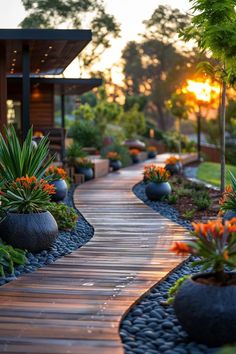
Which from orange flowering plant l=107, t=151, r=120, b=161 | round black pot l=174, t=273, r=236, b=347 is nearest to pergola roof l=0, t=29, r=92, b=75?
orange flowering plant l=107, t=151, r=120, b=161

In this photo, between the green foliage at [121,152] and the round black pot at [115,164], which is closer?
the round black pot at [115,164]

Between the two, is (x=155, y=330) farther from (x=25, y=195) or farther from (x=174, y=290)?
(x=25, y=195)

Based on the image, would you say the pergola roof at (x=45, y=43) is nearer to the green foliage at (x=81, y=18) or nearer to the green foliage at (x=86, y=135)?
the green foliage at (x=86, y=135)

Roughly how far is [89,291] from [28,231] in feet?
6.46

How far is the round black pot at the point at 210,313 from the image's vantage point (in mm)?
4590

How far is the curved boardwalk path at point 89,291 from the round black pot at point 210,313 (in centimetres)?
57

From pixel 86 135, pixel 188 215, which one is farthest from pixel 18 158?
pixel 86 135

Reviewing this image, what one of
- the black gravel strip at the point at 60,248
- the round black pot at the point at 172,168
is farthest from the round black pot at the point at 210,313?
the round black pot at the point at 172,168

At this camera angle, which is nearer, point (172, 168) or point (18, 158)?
point (18, 158)

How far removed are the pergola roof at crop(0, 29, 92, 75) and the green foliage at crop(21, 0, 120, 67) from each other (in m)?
25.9

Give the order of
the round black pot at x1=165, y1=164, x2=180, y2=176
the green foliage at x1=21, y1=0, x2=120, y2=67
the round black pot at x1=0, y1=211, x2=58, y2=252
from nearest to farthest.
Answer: the round black pot at x1=0, y1=211, x2=58, y2=252
the round black pot at x1=165, y1=164, x2=180, y2=176
the green foliage at x1=21, y1=0, x2=120, y2=67

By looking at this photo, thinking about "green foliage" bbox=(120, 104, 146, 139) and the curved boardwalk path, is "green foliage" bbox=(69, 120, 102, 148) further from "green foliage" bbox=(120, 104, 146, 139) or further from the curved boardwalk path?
the curved boardwalk path

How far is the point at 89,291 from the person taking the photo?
5.91 m

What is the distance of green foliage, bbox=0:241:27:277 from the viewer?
6.74 m
